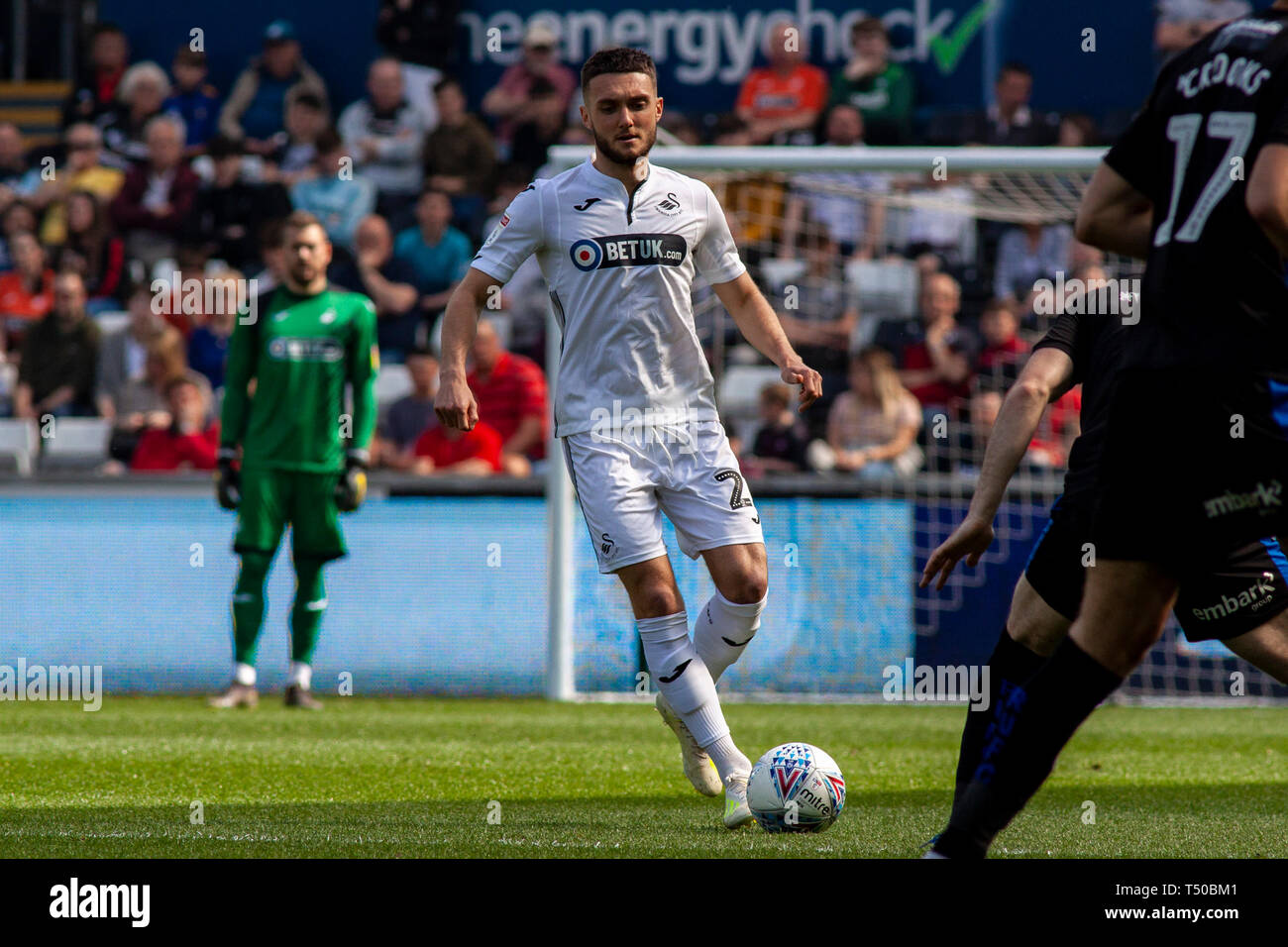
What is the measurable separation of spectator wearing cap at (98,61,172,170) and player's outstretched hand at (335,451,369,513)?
801 cm

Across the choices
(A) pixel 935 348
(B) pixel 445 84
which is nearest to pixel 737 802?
(A) pixel 935 348

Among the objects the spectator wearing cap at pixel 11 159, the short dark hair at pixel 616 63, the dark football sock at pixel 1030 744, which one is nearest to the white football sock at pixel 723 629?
the short dark hair at pixel 616 63

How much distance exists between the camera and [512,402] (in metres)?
12.2

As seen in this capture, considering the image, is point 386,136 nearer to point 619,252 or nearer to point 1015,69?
point 1015,69

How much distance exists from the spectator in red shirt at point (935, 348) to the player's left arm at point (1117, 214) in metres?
8.58

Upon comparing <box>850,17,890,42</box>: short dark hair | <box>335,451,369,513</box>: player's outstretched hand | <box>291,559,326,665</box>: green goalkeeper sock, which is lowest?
<box>291,559,326,665</box>: green goalkeeper sock

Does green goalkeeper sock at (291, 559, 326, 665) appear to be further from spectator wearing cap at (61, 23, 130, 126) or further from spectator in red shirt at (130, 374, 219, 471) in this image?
spectator wearing cap at (61, 23, 130, 126)

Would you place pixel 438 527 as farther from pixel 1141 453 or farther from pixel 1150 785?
pixel 1141 453

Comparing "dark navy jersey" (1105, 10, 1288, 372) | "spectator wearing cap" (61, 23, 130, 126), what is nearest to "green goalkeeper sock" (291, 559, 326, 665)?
"dark navy jersey" (1105, 10, 1288, 372)

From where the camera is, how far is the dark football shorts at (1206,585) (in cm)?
460

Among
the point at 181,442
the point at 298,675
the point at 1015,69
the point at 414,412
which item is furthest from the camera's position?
the point at 1015,69

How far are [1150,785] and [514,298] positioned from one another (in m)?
8.54

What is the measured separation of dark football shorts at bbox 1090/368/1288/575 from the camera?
3307 millimetres

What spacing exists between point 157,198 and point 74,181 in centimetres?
108
